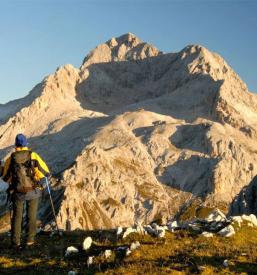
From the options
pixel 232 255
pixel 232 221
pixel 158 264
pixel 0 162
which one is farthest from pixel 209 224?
pixel 0 162

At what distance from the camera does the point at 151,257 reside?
2080 cm

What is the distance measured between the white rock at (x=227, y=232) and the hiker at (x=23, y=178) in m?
8.17

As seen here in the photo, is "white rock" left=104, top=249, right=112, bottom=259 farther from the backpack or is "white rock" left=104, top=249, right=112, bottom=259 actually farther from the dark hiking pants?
the backpack

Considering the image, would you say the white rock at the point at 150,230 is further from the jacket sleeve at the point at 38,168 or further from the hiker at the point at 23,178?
the jacket sleeve at the point at 38,168

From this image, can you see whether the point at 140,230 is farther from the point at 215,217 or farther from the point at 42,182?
the point at 215,217

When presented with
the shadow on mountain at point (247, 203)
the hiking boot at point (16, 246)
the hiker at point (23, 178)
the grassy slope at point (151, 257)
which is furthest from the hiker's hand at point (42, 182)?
the shadow on mountain at point (247, 203)

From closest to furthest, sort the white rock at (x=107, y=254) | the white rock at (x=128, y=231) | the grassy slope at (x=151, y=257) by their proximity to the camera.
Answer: the grassy slope at (x=151, y=257), the white rock at (x=107, y=254), the white rock at (x=128, y=231)

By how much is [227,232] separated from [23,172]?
30.6 ft

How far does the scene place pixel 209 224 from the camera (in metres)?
27.8

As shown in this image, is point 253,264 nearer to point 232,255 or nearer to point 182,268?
point 232,255

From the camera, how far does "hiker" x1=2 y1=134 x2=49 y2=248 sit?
2312 cm

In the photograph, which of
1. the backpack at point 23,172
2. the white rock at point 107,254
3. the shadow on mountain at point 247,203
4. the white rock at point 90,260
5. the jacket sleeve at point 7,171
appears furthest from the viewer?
the shadow on mountain at point 247,203

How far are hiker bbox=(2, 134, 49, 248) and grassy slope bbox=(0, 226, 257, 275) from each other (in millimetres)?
1595

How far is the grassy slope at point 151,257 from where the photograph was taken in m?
19.1
